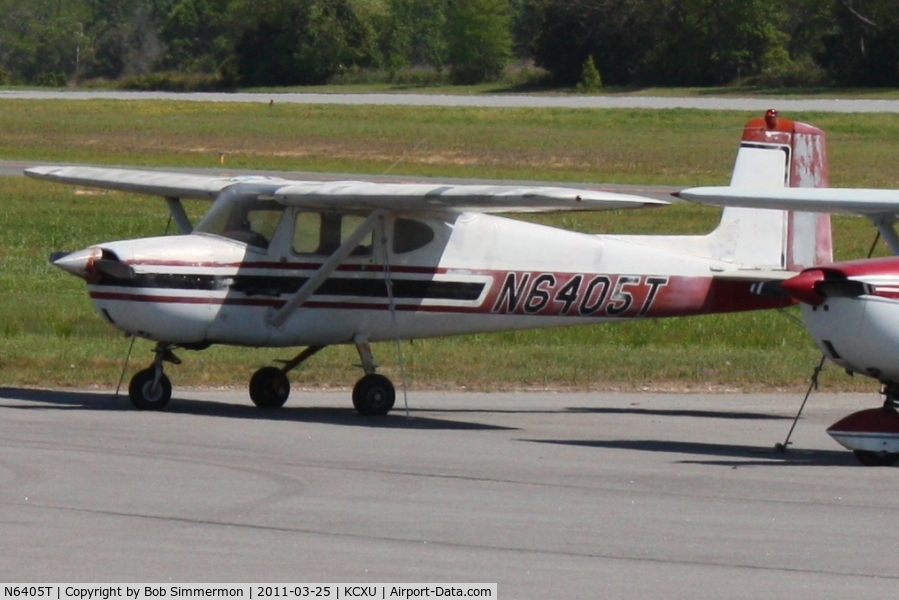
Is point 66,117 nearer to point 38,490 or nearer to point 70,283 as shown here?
point 70,283

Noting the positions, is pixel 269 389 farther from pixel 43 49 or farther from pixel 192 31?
pixel 43 49

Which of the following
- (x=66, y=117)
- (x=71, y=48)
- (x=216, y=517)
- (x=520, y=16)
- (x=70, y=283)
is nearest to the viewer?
(x=216, y=517)

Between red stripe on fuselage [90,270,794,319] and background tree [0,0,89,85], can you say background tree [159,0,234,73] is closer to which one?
background tree [0,0,89,85]

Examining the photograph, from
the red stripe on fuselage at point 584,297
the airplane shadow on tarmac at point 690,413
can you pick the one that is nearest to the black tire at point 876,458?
the airplane shadow on tarmac at point 690,413

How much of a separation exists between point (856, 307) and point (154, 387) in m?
5.61

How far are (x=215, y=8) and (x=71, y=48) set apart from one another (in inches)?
627

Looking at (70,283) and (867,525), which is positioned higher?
(867,525)

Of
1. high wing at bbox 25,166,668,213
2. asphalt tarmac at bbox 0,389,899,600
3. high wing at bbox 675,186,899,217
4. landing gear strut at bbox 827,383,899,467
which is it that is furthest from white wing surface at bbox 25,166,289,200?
landing gear strut at bbox 827,383,899,467

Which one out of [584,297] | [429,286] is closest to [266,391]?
[429,286]

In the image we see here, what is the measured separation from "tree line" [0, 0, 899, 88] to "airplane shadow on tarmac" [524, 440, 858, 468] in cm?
6357

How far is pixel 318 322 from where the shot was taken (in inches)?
492

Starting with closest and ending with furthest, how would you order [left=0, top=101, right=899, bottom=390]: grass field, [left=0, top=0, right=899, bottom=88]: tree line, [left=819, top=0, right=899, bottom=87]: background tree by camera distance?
[left=0, top=101, right=899, bottom=390]: grass field
[left=819, top=0, right=899, bottom=87]: background tree
[left=0, top=0, right=899, bottom=88]: tree line

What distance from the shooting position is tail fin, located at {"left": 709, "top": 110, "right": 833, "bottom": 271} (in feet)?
43.0

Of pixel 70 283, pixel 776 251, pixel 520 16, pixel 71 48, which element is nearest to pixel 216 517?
pixel 776 251
